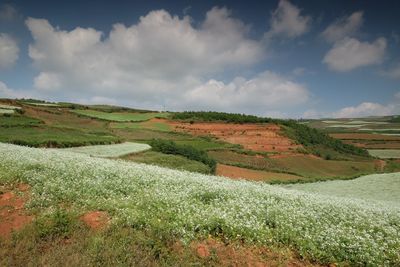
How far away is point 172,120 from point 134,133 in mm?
24801

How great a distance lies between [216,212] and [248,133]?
69461 millimetres

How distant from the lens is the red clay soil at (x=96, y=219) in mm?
9840

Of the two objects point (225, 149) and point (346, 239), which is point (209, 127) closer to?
point (225, 149)

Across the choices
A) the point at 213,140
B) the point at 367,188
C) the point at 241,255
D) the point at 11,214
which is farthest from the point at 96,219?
the point at 213,140

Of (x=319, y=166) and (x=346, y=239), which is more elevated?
(x=346, y=239)

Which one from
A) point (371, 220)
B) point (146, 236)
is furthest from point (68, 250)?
point (371, 220)

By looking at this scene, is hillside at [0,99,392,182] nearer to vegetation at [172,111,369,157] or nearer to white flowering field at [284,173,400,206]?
vegetation at [172,111,369,157]

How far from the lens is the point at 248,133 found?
79.3 m

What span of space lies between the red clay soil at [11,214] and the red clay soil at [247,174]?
29.1 metres

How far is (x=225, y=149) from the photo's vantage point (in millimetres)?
59312

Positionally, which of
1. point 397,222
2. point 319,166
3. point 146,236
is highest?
point 146,236

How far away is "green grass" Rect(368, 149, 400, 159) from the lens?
82600 mm

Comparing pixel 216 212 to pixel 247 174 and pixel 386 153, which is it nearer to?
pixel 247 174

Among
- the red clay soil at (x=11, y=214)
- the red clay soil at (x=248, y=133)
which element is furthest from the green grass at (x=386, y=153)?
the red clay soil at (x=11, y=214)
